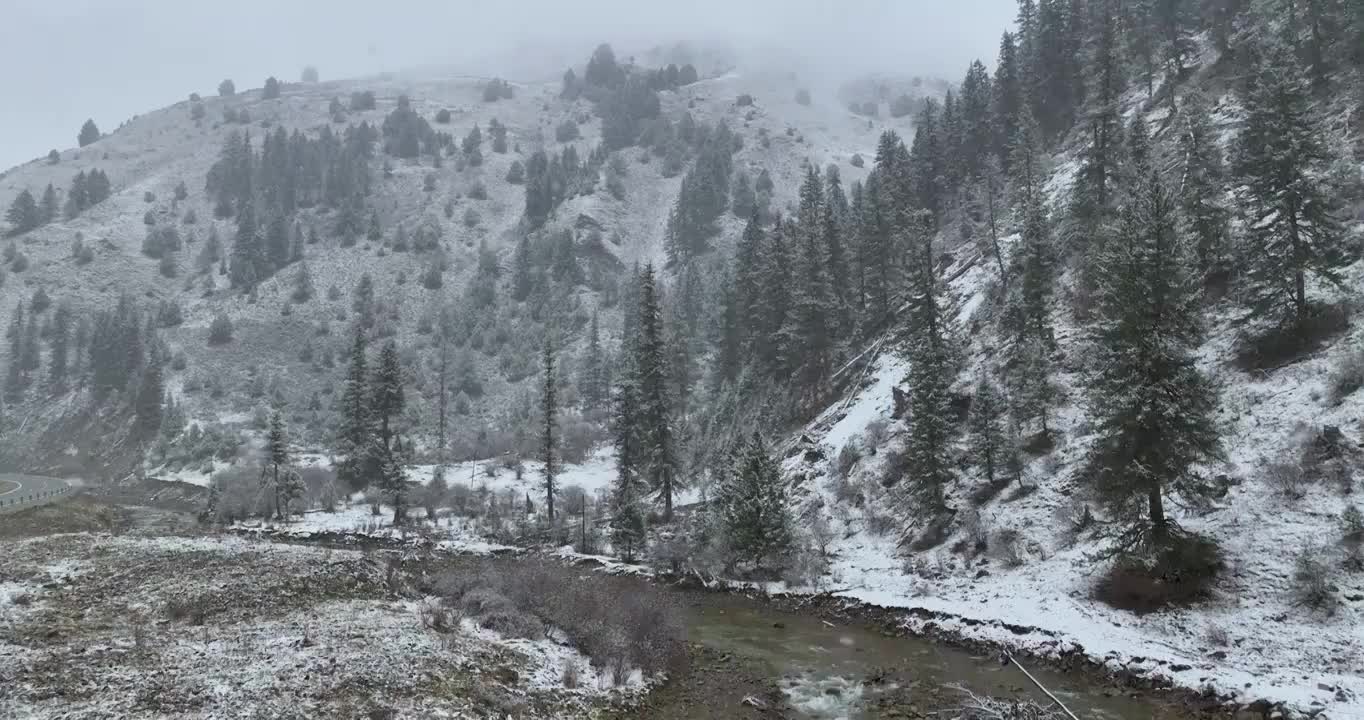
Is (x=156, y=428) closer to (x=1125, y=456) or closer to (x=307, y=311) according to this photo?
(x=307, y=311)

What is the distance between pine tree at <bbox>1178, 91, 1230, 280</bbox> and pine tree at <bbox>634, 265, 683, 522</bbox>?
30.2 meters

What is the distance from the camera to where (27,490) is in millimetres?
65375

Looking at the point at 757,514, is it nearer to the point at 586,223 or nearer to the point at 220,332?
the point at 220,332

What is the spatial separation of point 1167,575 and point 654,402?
31356 mm

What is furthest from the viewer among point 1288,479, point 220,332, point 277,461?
point 220,332

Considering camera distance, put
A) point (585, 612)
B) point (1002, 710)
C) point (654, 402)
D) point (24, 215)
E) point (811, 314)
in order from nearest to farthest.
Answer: point (1002, 710) < point (585, 612) < point (654, 402) < point (811, 314) < point (24, 215)

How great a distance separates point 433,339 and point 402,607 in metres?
99.9

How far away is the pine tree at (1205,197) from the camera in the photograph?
3541 cm

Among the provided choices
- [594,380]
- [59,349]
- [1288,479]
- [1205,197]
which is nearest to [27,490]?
[59,349]

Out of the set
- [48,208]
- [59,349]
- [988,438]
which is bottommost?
[59,349]

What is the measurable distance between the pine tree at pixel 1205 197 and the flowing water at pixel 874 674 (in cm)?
2174

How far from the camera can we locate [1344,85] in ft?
146

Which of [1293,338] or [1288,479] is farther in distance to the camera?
[1293,338]

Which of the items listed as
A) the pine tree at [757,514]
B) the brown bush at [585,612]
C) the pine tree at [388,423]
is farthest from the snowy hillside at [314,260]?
the brown bush at [585,612]
